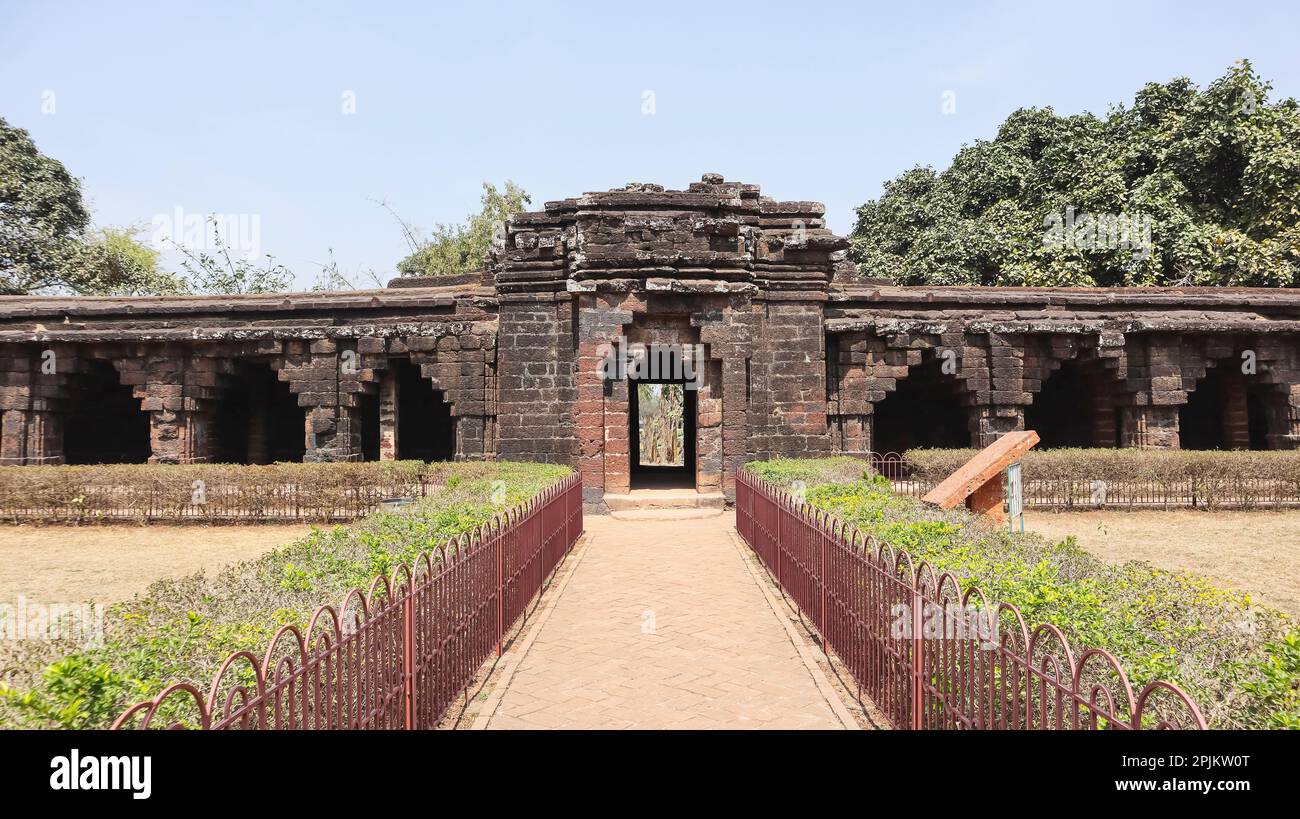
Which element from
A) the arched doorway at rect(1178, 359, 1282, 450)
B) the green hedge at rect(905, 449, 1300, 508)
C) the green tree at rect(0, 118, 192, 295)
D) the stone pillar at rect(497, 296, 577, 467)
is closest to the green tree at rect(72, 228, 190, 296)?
the green tree at rect(0, 118, 192, 295)

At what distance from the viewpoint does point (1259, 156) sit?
2439 centimetres

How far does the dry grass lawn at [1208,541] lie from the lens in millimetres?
8836

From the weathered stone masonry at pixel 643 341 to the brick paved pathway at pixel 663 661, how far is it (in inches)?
239

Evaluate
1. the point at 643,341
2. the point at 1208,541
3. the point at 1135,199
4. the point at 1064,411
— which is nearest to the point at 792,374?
the point at 643,341

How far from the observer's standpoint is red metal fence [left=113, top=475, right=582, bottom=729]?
2.75 m

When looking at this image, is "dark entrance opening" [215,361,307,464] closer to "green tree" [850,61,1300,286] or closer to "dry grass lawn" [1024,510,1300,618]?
"dry grass lawn" [1024,510,1300,618]

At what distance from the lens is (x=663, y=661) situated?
5660 millimetres

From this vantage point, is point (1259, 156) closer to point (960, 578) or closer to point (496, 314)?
point (496, 314)

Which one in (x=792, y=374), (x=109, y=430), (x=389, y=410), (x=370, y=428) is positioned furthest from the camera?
(x=109, y=430)

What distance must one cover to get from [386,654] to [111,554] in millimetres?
9904

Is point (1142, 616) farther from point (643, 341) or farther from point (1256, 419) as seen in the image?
point (1256, 419)

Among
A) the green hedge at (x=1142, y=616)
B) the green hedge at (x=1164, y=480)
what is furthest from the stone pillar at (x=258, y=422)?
the green hedge at (x=1164, y=480)

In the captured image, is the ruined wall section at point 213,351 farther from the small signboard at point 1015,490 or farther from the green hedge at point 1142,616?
the green hedge at point 1142,616

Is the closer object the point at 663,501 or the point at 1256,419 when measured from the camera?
the point at 663,501
